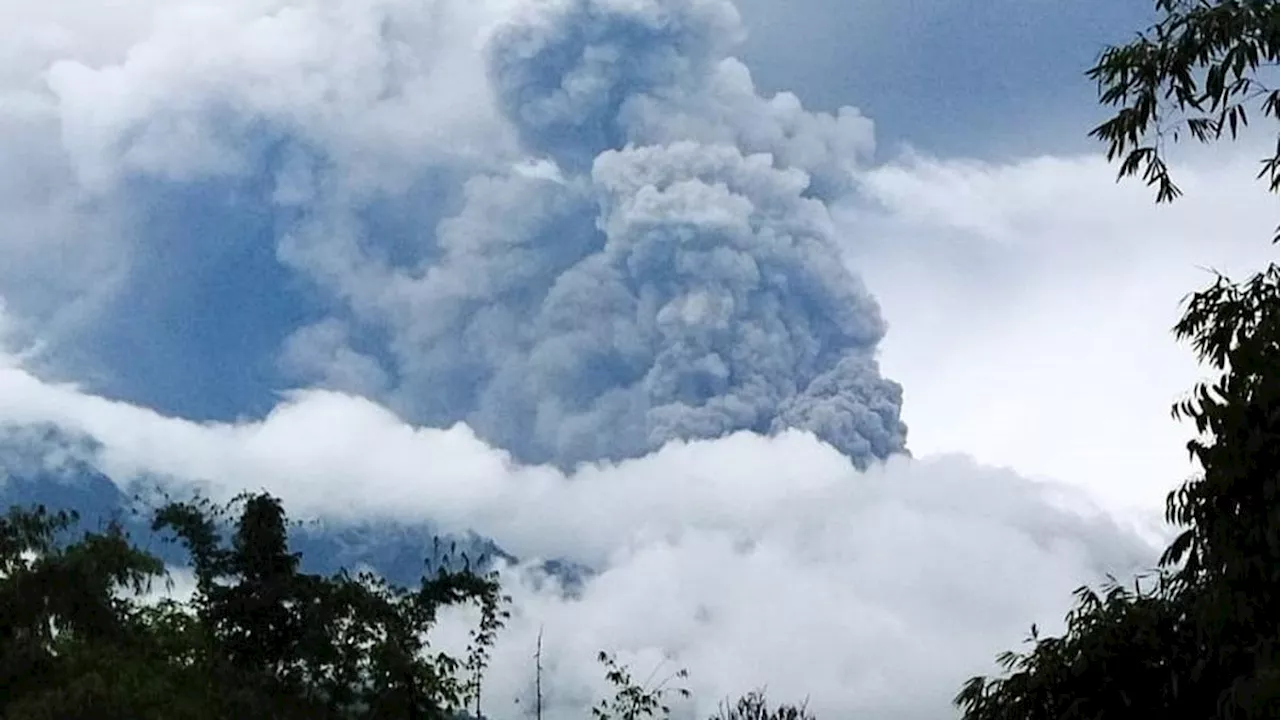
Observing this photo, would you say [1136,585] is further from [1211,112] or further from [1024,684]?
[1211,112]

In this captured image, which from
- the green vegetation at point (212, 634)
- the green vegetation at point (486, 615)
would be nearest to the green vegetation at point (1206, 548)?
the green vegetation at point (486, 615)

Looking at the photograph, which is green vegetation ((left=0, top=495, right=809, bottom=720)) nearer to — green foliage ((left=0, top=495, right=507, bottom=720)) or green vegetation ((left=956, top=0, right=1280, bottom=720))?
green foliage ((left=0, top=495, right=507, bottom=720))

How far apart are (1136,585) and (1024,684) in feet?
2.64

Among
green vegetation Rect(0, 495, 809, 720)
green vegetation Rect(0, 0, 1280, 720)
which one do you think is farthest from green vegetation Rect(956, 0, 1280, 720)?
green vegetation Rect(0, 495, 809, 720)

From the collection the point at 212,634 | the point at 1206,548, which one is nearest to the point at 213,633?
the point at 212,634

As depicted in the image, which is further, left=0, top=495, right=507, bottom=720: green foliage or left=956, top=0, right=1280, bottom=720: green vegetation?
left=0, top=495, right=507, bottom=720: green foliage

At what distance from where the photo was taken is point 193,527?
2597 cm

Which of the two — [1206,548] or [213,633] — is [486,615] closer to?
[213,633]

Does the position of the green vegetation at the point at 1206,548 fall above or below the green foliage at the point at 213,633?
below

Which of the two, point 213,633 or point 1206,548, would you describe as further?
point 213,633

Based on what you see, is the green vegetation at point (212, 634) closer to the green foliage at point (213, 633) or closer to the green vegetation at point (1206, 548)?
the green foliage at point (213, 633)

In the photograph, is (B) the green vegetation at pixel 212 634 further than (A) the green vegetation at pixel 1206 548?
Yes

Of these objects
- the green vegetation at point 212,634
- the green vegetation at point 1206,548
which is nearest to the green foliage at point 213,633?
the green vegetation at point 212,634

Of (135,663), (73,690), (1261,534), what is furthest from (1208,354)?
(135,663)
